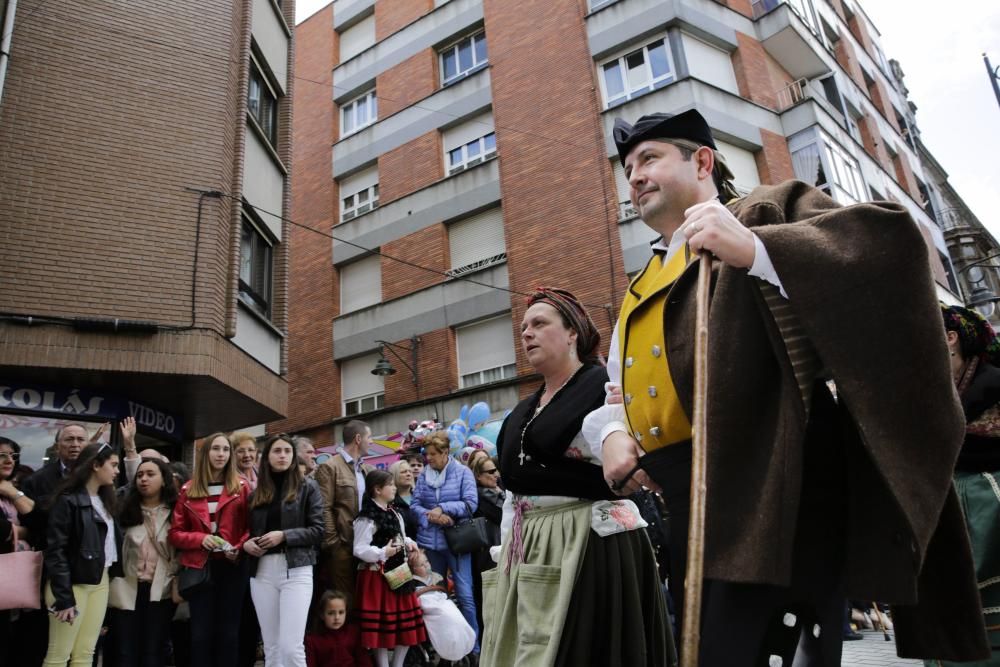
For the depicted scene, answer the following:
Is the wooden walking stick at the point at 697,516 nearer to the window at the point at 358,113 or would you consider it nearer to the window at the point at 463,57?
the window at the point at 463,57

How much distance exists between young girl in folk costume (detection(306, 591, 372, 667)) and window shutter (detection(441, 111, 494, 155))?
16.3 meters

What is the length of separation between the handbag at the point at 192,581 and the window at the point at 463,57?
59.1ft

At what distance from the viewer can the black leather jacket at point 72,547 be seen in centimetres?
530

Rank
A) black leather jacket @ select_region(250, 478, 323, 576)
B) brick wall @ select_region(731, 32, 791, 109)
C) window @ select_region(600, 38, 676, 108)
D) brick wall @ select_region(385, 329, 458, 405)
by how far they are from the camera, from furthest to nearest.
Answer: brick wall @ select_region(385, 329, 458, 405) < brick wall @ select_region(731, 32, 791, 109) < window @ select_region(600, 38, 676, 108) < black leather jacket @ select_region(250, 478, 323, 576)

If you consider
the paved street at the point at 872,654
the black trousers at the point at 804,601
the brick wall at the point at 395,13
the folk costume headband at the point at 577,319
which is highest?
the brick wall at the point at 395,13

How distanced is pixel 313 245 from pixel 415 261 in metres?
4.30

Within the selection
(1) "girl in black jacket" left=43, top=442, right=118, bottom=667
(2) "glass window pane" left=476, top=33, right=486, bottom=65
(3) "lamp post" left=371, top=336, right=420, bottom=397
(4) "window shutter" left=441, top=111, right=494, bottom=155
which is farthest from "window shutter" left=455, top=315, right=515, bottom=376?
(1) "girl in black jacket" left=43, top=442, right=118, bottom=667

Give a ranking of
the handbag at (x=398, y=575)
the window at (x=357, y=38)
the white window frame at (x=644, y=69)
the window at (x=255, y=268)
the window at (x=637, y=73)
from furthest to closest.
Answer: the window at (x=357, y=38) < the window at (x=637, y=73) < the white window frame at (x=644, y=69) < the window at (x=255, y=268) < the handbag at (x=398, y=575)

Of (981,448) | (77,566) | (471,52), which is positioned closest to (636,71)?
(471,52)

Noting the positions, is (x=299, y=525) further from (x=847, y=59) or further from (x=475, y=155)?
(x=847, y=59)

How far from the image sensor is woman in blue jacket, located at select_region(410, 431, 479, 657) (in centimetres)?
742

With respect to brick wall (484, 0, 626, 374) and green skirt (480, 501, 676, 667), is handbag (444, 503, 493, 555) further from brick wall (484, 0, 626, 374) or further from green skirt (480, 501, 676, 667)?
brick wall (484, 0, 626, 374)

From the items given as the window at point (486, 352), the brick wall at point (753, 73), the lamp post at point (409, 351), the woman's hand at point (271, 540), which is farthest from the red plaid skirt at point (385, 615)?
the brick wall at point (753, 73)

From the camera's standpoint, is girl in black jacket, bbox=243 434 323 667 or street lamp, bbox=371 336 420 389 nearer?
girl in black jacket, bbox=243 434 323 667
